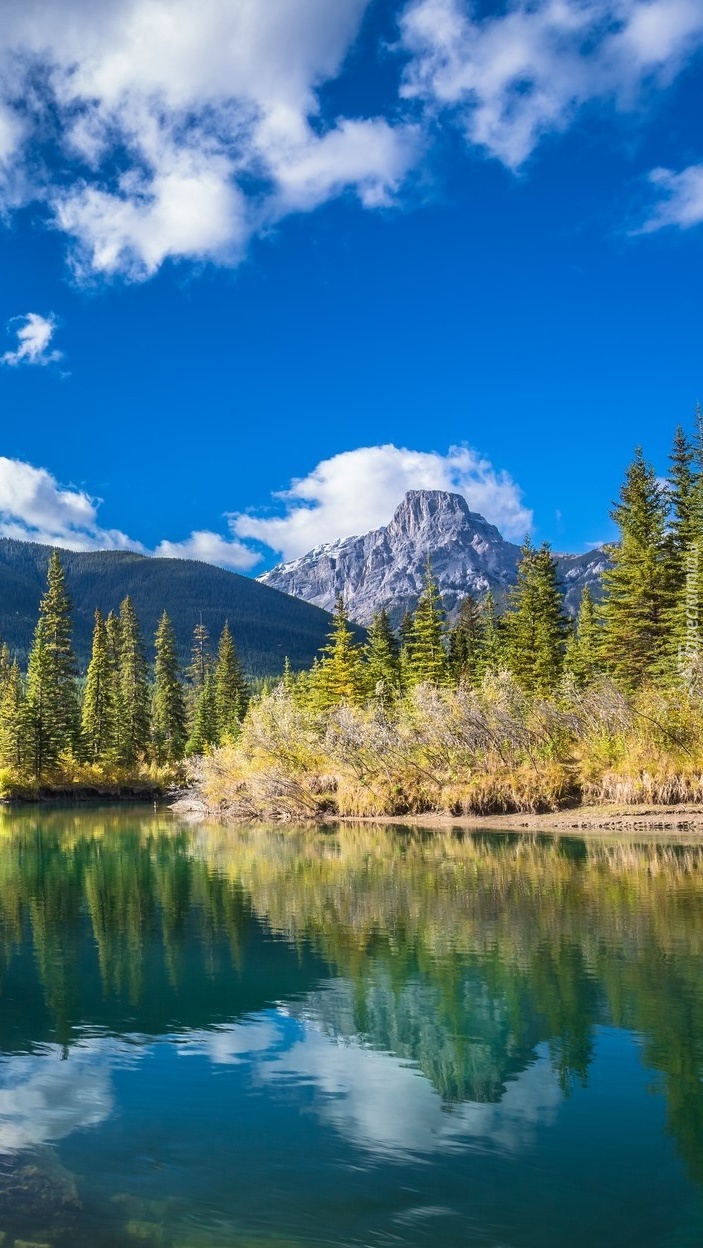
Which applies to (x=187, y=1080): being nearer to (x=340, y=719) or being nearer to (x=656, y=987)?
(x=656, y=987)

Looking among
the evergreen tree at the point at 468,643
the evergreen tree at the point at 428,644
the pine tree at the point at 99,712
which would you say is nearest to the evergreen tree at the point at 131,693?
the pine tree at the point at 99,712

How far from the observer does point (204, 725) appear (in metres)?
86.2

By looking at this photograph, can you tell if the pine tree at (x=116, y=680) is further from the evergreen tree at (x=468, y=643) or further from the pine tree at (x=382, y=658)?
the evergreen tree at (x=468, y=643)

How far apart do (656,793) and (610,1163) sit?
30445mm

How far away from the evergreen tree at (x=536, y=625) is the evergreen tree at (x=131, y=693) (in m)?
35.9

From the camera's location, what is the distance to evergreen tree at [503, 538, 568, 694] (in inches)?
2343

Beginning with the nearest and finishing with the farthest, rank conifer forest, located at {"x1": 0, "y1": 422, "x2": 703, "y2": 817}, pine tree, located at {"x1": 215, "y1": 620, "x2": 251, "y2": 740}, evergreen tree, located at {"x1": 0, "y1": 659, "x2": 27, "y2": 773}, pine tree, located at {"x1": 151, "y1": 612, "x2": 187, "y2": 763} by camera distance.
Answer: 1. conifer forest, located at {"x1": 0, "y1": 422, "x2": 703, "y2": 817}
2. evergreen tree, located at {"x1": 0, "y1": 659, "x2": 27, "y2": 773}
3. pine tree, located at {"x1": 151, "y1": 612, "x2": 187, "y2": 763}
4. pine tree, located at {"x1": 215, "y1": 620, "x2": 251, "y2": 740}

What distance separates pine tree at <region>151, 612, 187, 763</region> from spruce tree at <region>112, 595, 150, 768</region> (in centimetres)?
142

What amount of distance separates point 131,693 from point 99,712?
7.14 meters

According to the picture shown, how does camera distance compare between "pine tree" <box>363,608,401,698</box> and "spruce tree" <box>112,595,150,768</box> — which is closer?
"pine tree" <box>363,608,401,698</box>

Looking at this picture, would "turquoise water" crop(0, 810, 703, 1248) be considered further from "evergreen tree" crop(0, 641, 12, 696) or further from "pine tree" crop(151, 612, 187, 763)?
"evergreen tree" crop(0, 641, 12, 696)

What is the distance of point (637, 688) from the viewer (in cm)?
4781

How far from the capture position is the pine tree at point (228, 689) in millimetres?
88875

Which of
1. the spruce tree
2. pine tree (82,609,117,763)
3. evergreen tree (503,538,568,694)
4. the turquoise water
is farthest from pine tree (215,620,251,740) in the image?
the turquoise water
